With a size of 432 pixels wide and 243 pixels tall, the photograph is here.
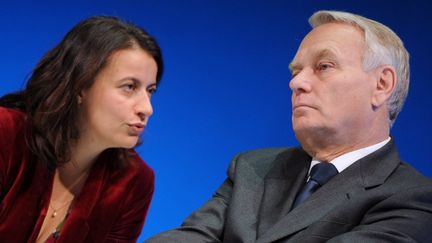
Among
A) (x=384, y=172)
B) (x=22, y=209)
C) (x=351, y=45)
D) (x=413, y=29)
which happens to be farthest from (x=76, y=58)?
(x=413, y=29)

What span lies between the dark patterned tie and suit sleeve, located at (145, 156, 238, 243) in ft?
0.68

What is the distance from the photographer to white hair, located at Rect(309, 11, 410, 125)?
5.34 ft

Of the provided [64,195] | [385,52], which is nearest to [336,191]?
[385,52]

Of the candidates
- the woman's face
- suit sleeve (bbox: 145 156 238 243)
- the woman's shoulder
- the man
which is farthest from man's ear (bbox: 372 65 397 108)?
the woman's shoulder

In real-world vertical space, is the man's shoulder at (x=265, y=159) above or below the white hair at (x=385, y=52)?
below

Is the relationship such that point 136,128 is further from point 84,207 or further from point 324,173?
point 324,173

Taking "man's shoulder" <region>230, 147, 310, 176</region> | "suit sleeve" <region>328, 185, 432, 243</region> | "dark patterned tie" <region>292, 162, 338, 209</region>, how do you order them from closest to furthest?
"suit sleeve" <region>328, 185, 432, 243</region> < "dark patterned tie" <region>292, 162, 338, 209</region> < "man's shoulder" <region>230, 147, 310, 176</region>

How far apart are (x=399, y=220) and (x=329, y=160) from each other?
31 cm

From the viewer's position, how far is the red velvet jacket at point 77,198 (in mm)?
1863

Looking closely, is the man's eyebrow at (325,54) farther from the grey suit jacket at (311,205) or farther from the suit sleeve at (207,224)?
the suit sleeve at (207,224)

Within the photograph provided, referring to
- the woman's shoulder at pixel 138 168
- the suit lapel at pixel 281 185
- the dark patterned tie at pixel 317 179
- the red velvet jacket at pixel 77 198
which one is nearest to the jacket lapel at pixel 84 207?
the red velvet jacket at pixel 77 198

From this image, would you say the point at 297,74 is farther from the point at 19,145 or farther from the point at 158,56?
the point at 19,145

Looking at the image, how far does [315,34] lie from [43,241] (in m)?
1.06

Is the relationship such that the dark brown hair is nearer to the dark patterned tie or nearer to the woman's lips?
the woman's lips
